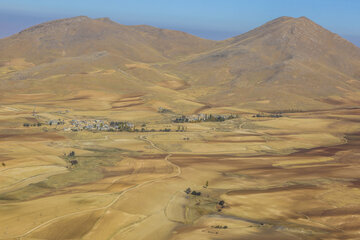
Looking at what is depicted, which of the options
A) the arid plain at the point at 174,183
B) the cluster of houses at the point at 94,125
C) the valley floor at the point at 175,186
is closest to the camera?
the valley floor at the point at 175,186

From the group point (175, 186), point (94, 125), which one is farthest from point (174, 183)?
point (94, 125)

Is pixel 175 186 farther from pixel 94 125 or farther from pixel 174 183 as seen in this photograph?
pixel 94 125

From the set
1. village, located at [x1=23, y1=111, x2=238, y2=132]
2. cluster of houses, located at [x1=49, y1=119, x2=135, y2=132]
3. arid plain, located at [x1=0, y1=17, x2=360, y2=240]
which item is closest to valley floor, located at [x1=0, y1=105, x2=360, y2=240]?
arid plain, located at [x1=0, y1=17, x2=360, y2=240]

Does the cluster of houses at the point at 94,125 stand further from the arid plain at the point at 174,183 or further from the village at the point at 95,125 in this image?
the arid plain at the point at 174,183

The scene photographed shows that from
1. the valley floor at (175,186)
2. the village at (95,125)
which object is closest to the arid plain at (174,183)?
the valley floor at (175,186)

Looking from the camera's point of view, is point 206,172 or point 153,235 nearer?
point 153,235

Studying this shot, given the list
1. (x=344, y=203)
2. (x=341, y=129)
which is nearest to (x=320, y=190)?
(x=344, y=203)

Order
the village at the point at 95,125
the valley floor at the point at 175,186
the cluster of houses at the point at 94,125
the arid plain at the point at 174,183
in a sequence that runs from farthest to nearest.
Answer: the cluster of houses at the point at 94,125 → the village at the point at 95,125 → the arid plain at the point at 174,183 → the valley floor at the point at 175,186

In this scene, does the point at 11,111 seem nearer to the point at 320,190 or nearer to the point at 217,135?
the point at 217,135
